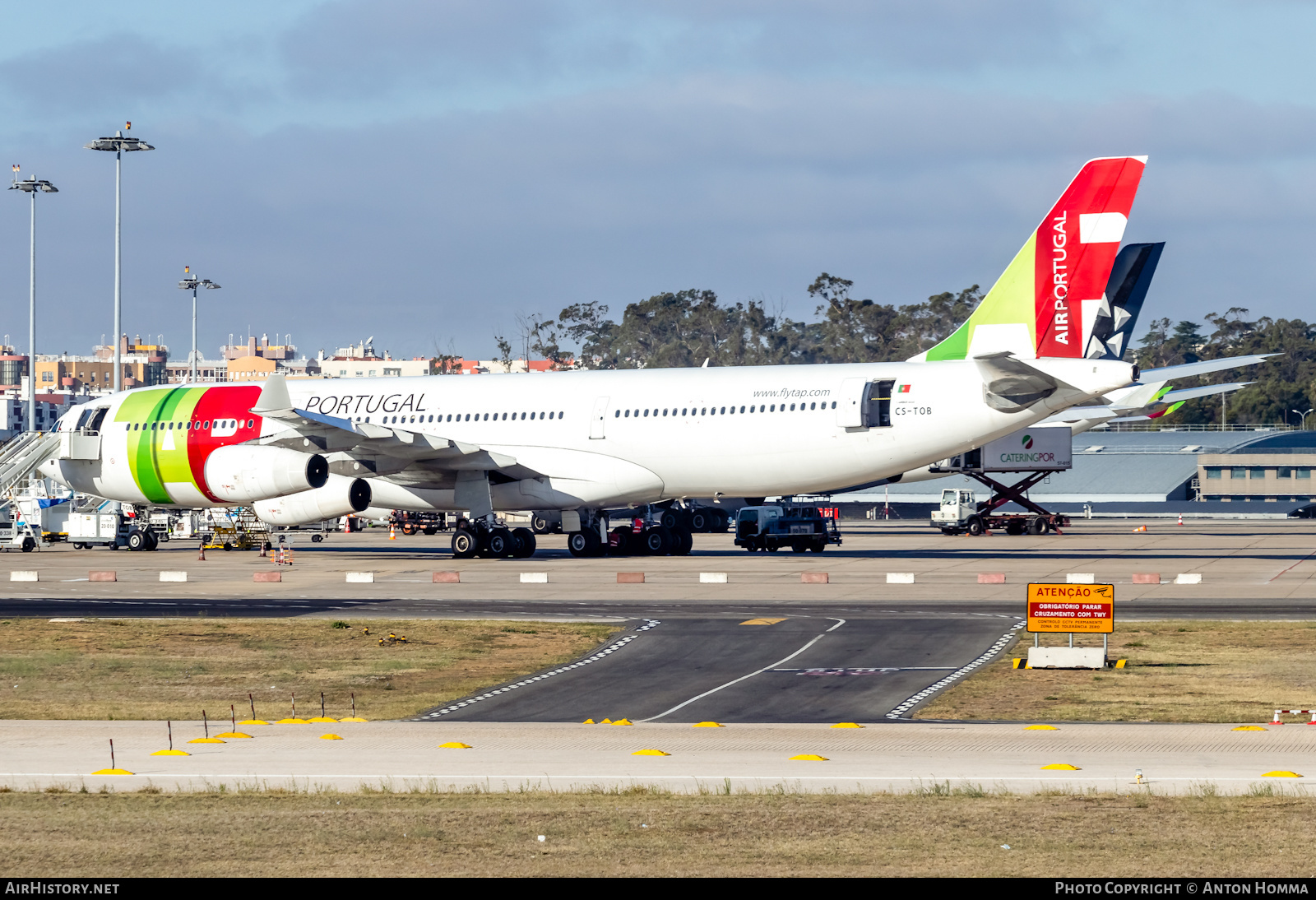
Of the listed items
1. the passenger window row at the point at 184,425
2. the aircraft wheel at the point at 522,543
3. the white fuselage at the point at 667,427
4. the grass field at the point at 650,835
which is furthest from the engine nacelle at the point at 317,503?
the grass field at the point at 650,835

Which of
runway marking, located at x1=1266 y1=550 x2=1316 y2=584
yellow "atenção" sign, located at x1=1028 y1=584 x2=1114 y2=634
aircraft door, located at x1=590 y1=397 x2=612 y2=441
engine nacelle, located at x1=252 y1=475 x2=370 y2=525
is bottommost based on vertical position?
runway marking, located at x1=1266 y1=550 x2=1316 y2=584

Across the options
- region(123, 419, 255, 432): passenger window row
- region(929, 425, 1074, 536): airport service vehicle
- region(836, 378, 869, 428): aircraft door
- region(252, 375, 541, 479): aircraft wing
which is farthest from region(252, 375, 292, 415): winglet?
region(929, 425, 1074, 536): airport service vehicle

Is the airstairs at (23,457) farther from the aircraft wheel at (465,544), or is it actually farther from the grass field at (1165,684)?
the grass field at (1165,684)

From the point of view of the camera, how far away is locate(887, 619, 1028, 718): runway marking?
18.8 metres

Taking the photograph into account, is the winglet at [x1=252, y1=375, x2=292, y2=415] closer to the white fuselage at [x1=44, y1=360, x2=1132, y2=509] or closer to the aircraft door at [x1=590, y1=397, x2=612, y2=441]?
the white fuselage at [x1=44, y1=360, x2=1132, y2=509]

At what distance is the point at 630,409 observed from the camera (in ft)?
148

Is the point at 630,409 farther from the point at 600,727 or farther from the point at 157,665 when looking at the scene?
the point at 600,727

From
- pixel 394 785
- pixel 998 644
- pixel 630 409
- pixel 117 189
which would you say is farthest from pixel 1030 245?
pixel 117 189

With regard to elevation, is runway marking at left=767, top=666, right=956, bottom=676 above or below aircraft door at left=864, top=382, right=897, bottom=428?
below

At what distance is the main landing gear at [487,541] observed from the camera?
4712cm

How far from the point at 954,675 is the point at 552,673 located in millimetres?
5939

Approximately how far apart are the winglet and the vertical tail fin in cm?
2111

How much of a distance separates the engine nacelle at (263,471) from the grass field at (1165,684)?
2518 centimetres

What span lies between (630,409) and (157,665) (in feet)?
77.0
